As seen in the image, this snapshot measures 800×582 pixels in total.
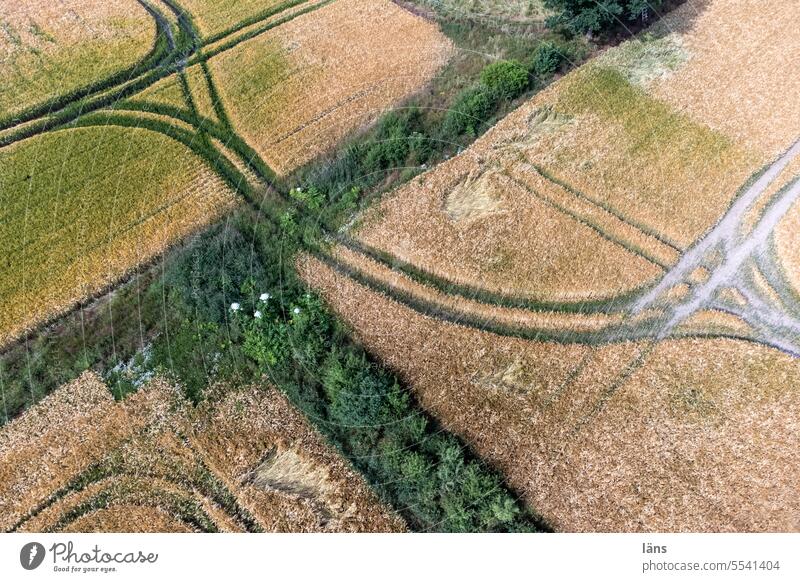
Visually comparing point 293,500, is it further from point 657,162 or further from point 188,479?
point 657,162

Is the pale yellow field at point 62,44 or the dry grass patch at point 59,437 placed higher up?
the pale yellow field at point 62,44

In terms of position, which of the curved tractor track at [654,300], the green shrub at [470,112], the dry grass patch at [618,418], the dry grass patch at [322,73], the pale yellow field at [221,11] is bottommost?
the dry grass patch at [618,418]

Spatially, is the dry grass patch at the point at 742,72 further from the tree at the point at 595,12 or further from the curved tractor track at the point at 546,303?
the tree at the point at 595,12

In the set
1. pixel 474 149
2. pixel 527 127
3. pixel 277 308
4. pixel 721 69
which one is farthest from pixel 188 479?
pixel 721 69

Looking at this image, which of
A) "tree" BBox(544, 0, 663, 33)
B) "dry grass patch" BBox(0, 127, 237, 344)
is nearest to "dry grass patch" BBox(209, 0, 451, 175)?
"dry grass patch" BBox(0, 127, 237, 344)

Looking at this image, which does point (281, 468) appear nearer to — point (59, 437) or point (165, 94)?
point (59, 437)

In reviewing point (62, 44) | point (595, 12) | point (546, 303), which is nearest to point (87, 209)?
point (62, 44)

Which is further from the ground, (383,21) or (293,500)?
(383,21)

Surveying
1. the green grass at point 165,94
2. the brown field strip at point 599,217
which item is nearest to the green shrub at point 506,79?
the brown field strip at point 599,217
